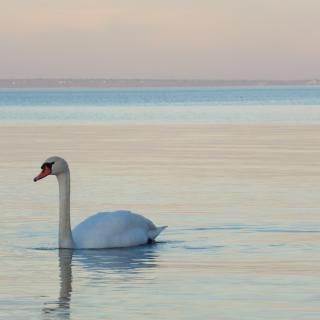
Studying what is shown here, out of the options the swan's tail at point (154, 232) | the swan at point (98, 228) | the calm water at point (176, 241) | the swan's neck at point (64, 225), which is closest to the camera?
the calm water at point (176, 241)

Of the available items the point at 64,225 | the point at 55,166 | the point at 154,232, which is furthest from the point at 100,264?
the point at 55,166

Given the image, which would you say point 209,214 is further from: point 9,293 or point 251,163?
point 251,163

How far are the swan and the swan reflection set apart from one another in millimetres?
124

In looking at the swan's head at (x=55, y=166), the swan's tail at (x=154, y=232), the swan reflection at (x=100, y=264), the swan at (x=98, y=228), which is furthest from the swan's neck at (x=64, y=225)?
the swan's tail at (x=154, y=232)

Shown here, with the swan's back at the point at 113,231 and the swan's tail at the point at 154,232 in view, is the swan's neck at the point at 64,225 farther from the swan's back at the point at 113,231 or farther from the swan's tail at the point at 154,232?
the swan's tail at the point at 154,232

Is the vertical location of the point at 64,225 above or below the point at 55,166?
below

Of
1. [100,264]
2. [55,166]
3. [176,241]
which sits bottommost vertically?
[100,264]

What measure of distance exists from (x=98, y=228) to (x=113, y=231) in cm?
20

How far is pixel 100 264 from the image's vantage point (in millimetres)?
14141

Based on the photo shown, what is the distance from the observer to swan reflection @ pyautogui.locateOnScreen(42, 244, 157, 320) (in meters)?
11.8

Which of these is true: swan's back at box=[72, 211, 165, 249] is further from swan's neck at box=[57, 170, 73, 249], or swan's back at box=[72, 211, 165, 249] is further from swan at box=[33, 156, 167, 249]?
swan's neck at box=[57, 170, 73, 249]

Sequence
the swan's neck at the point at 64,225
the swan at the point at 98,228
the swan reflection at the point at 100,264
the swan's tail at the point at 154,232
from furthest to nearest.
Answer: the swan's tail at the point at 154,232
the swan at the point at 98,228
the swan's neck at the point at 64,225
the swan reflection at the point at 100,264

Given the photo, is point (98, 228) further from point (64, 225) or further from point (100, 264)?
point (100, 264)

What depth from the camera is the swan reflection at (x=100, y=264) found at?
11.8 meters
